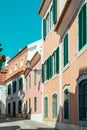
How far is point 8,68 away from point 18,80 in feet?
36.7

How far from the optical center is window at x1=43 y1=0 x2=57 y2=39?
84.5ft

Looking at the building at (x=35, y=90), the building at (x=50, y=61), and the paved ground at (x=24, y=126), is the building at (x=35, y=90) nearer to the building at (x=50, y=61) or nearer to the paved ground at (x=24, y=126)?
the paved ground at (x=24, y=126)

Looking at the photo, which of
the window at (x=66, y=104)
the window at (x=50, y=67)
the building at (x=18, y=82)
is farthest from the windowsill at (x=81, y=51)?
the building at (x=18, y=82)

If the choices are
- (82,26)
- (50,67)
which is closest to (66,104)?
(82,26)

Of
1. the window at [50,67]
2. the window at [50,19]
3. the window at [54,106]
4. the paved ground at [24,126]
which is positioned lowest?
the paved ground at [24,126]

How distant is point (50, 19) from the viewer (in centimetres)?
2819

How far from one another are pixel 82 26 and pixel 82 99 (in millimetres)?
2948

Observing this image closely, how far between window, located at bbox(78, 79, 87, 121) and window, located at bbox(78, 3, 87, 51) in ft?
5.10

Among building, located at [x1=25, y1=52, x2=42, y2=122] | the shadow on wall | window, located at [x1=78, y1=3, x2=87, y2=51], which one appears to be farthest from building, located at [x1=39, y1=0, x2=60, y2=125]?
the shadow on wall

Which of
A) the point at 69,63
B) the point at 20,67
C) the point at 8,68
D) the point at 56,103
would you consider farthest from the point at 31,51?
the point at 69,63

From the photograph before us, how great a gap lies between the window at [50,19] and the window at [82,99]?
29.8ft

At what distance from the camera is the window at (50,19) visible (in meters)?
25.8

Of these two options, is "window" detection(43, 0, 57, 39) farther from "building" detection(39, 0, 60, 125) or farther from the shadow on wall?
the shadow on wall

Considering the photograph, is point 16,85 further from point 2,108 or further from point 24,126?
point 24,126
